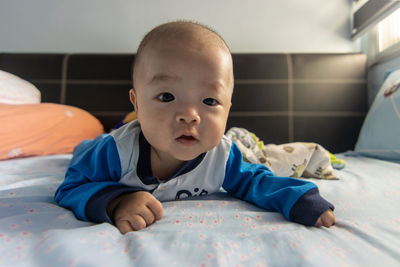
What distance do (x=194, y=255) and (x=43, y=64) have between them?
6.78 ft

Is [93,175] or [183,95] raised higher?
[183,95]

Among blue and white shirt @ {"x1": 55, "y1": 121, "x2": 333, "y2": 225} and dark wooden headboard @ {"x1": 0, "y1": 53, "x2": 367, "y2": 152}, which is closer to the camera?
blue and white shirt @ {"x1": 55, "y1": 121, "x2": 333, "y2": 225}

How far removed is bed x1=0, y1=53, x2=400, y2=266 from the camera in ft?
1.46

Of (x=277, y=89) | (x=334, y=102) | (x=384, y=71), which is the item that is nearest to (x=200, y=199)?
(x=277, y=89)

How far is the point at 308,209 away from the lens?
0.62 meters

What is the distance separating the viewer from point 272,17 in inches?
89.3

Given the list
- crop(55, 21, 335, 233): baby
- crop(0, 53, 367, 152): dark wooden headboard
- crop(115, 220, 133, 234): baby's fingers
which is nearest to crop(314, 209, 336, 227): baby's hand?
crop(55, 21, 335, 233): baby

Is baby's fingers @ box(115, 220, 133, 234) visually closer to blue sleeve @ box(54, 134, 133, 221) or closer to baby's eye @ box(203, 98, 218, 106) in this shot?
blue sleeve @ box(54, 134, 133, 221)

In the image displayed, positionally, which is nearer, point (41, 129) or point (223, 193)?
point (223, 193)

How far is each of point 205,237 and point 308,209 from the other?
0.26 m

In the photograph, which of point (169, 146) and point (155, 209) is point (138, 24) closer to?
point (169, 146)

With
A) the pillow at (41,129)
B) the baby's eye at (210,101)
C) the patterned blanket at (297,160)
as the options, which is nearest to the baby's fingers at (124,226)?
the baby's eye at (210,101)

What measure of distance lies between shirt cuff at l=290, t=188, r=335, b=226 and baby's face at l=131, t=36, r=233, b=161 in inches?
9.7

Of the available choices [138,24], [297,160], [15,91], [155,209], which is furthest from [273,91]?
[15,91]
